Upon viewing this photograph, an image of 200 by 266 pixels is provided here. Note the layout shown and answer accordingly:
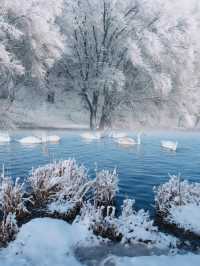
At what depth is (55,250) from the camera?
653 centimetres

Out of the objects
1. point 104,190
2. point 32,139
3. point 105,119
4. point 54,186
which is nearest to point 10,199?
point 54,186

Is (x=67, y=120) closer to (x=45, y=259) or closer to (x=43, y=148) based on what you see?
(x=43, y=148)

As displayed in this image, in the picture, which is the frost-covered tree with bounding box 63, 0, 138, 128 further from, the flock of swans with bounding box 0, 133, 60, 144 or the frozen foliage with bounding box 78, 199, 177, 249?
the frozen foliage with bounding box 78, 199, 177, 249

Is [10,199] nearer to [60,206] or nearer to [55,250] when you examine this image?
[60,206]

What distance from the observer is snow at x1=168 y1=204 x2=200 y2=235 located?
25.2 ft

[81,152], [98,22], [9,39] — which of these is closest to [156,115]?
[98,22]

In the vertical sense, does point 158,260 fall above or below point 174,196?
below

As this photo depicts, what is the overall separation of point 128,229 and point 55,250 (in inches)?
64.0

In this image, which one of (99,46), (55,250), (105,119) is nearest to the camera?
(55,250)

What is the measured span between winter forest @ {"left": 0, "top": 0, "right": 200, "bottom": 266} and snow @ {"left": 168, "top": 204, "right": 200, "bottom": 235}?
0.03m

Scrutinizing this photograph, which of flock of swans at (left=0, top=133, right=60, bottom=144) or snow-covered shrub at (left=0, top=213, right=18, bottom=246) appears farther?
flock of swans at (left=0, top=133, right=60, bottom=144)

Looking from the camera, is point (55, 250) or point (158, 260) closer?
point (158, 260)

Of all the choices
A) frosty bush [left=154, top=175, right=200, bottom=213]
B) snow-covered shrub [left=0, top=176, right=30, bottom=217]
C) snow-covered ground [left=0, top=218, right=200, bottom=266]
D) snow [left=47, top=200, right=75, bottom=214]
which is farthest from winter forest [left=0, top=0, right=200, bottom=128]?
snow-covered ground [left=0, top=218, right=200, bottom=266]

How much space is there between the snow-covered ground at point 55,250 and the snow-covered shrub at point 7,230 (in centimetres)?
14
